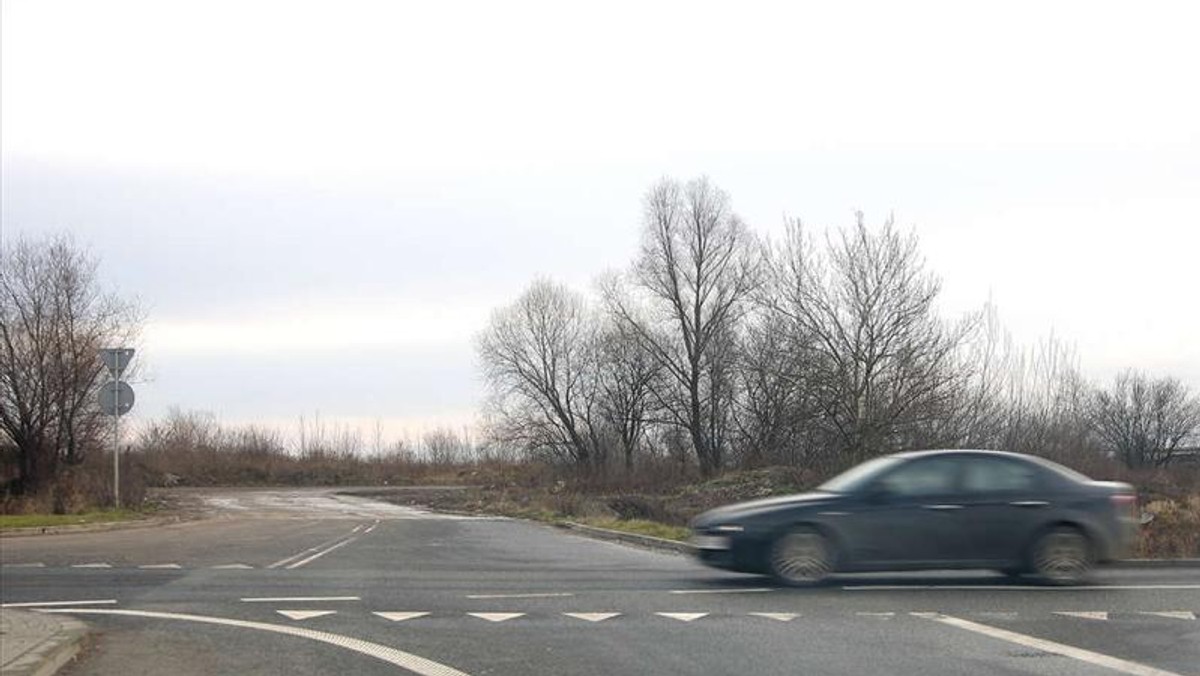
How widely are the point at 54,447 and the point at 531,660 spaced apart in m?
31.6

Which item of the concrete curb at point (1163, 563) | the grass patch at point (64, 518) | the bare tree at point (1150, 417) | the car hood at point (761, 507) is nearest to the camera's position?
the car hood at point (761, 507)

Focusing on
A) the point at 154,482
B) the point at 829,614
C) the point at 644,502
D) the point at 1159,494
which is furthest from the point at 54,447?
the point at 1159,494

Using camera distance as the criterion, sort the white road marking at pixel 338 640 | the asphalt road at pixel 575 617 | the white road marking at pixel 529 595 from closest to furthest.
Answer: the white road marking at pixel 338 640 → the asphalt road at pixel 575 617 → the white road marking at pixel 529 595

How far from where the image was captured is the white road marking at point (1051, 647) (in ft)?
27.4

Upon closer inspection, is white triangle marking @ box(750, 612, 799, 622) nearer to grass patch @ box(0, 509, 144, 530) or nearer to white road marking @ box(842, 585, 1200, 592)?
white road marking @ box(842, 585, 1200, 592)

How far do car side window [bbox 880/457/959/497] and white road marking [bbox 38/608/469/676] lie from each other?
6.30 metres

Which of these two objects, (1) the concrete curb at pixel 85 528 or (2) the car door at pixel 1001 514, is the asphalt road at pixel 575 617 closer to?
(2) the car door at pixel 1001 514

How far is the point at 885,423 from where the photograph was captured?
38.1 meters

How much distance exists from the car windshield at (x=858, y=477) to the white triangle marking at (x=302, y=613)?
5.66m

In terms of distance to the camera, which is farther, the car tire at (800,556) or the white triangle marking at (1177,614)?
the car tire at (800,556)

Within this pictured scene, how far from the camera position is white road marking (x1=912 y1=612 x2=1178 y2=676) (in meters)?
8.34

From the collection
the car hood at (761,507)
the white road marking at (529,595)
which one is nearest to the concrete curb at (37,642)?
the white road marking at (529,595)

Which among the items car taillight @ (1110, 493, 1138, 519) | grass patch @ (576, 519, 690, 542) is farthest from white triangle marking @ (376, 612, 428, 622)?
grass patch @ (576, 519, 690, 542)

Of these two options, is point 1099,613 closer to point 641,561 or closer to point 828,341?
point 641,561
